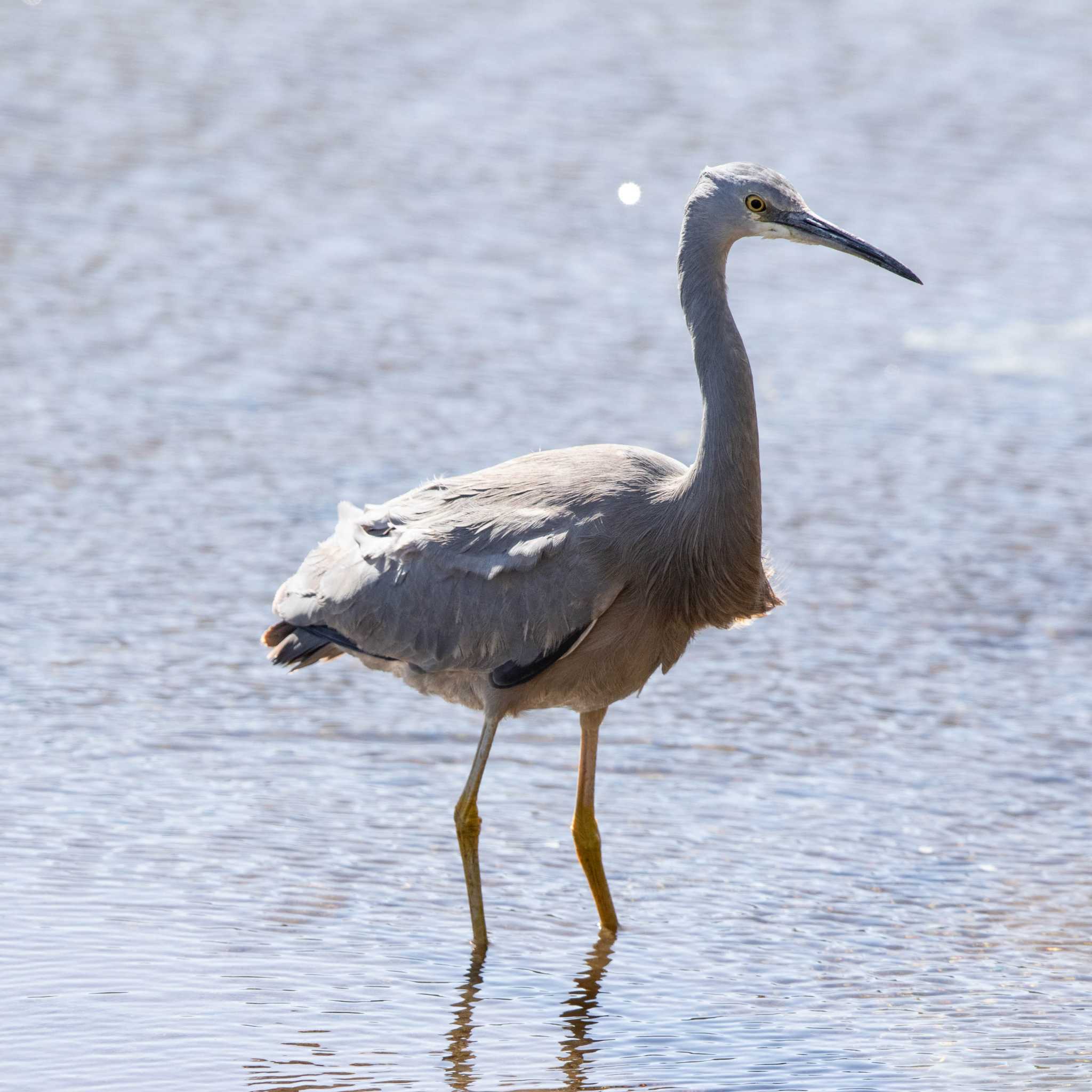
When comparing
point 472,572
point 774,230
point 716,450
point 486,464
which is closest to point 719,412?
point 716,450

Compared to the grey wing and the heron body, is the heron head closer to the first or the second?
the heron body

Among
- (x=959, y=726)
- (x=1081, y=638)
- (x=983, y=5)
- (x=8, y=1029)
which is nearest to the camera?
(x=8, y=1029)

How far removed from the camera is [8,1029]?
15.9ft

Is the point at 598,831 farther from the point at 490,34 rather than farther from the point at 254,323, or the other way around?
the point at 490,34

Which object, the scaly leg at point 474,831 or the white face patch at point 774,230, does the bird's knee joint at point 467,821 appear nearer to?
the scaly leg at point 474,831

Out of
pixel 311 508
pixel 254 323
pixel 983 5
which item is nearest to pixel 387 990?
pixel 311 508

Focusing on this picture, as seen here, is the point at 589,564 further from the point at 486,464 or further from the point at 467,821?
the point at 486,464

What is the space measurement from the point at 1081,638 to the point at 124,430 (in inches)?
191

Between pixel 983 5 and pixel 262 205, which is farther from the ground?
pixel 983 5

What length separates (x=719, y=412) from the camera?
5.38m

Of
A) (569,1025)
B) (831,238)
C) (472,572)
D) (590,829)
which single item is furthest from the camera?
(590,829)

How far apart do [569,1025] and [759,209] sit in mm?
2352

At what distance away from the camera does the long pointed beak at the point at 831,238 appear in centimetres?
532

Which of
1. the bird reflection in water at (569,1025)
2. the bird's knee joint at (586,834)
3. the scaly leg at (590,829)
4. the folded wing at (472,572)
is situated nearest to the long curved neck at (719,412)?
the folded wing at (472,572)
